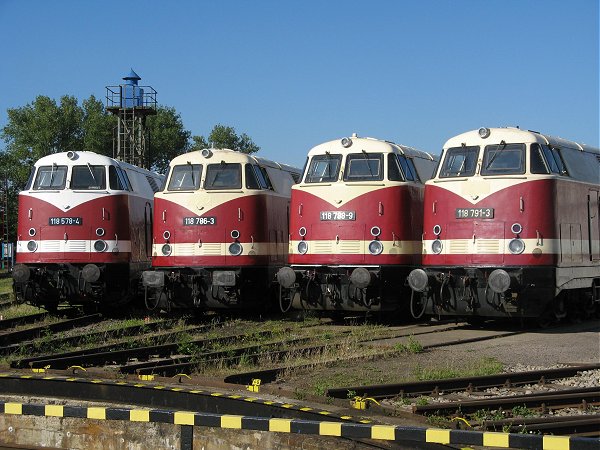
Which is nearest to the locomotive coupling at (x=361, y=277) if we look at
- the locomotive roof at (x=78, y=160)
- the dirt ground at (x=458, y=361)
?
the dirt ground at (x=458, y=361)

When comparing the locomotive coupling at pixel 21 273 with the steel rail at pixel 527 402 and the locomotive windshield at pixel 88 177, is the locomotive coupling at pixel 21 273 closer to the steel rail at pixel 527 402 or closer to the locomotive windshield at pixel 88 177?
the locomotive windshield at pixel 88 177

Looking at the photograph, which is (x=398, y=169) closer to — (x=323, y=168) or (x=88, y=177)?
(x=323, y=168)

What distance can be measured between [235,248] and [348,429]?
13.1 metres

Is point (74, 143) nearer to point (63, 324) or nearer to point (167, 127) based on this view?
point (167, 127)

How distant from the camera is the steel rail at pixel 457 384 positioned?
10305 mm

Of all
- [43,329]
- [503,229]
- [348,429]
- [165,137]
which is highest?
[165,137]

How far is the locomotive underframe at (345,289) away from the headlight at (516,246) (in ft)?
8.30

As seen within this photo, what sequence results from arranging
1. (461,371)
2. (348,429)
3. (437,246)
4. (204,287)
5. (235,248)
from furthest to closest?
(235,248) < (204,287) < (437,246) < (461,371) < (348,429)

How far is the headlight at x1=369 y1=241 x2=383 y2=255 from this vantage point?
18094mm

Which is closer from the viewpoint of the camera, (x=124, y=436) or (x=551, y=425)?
(x=551, y=425)

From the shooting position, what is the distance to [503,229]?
16.7 meters

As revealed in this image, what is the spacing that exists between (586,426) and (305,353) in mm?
5836

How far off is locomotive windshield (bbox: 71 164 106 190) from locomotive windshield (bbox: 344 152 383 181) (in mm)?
5772

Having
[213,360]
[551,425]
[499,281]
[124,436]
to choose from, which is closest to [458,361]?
[499,281]
